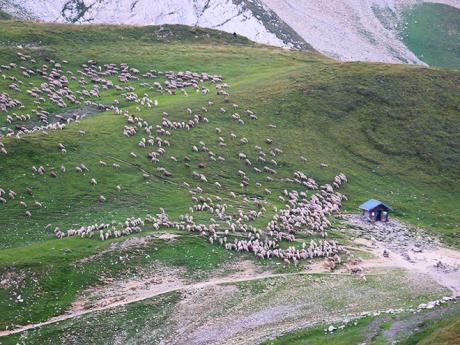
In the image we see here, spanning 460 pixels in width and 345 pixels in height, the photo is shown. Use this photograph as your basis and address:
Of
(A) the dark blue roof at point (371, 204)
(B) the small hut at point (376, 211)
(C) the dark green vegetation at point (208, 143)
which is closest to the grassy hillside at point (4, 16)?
(C) the dark green vegetation at point (208, 143)

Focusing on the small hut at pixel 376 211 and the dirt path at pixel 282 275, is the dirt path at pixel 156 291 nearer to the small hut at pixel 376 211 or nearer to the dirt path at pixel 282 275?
the dirt path at pixel 282 275

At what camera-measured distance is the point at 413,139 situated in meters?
104

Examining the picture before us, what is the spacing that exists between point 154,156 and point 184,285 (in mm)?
27593

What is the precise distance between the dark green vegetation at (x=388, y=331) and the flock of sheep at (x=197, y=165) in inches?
533

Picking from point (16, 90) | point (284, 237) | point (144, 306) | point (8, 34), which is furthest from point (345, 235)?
point (8, 34)

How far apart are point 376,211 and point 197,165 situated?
22126 mm

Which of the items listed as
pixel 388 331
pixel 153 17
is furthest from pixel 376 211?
pixel 153 17

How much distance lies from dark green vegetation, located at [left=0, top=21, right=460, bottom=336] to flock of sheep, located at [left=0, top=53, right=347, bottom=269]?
0.91 meters

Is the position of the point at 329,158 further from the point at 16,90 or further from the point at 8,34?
the point at 8,34

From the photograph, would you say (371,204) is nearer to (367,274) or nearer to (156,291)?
(367,274)

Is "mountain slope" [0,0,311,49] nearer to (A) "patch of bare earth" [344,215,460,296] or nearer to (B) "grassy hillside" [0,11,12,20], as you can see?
(B) "grassy hillside" [0,11,12,20]

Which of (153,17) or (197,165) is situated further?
(153,17)

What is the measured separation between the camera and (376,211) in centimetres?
8188

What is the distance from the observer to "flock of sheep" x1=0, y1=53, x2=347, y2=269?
68.8 m
